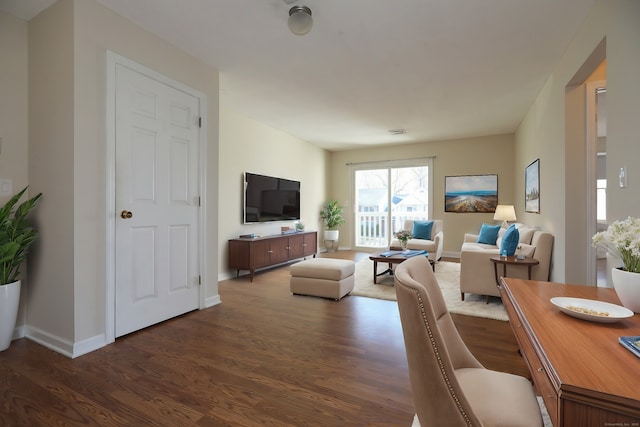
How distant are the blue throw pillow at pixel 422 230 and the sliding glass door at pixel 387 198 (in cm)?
86

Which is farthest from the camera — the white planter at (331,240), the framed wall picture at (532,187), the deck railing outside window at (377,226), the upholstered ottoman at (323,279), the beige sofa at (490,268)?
the white planter at (331,240)

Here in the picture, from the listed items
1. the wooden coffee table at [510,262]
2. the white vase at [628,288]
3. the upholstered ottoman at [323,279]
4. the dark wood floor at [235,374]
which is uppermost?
the white vase at [628,288]

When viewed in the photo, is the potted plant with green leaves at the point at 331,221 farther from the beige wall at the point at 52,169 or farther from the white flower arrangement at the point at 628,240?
the white flower arrangement at the point at 628,240

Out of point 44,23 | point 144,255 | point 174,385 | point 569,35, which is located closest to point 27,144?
point 44,23

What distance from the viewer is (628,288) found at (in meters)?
1.08

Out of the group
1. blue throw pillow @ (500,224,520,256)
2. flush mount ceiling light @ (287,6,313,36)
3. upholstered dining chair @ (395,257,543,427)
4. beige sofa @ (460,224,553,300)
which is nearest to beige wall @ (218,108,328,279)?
flush mount ceiling light @ (287,6,313,36)

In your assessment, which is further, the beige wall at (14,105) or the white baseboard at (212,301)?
the white baseboard at (212,301)

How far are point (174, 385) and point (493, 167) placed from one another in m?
6.50

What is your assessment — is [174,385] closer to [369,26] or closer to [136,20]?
[136,20]

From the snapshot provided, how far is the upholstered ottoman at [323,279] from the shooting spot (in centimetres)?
341

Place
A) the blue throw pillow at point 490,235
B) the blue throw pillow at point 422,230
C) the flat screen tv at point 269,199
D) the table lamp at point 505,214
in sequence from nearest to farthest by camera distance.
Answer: the flat screen tv at point 269,199
the blue throw pillow at point 490,235
the table lamp at point 505,214
the blue throw pillow at point 422,230

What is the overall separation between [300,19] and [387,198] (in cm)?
539

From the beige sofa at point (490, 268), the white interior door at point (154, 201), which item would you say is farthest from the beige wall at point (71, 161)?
the beige sofa at point (490, 268)

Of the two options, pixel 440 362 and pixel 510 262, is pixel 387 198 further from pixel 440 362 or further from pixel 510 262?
pixel 440 362
